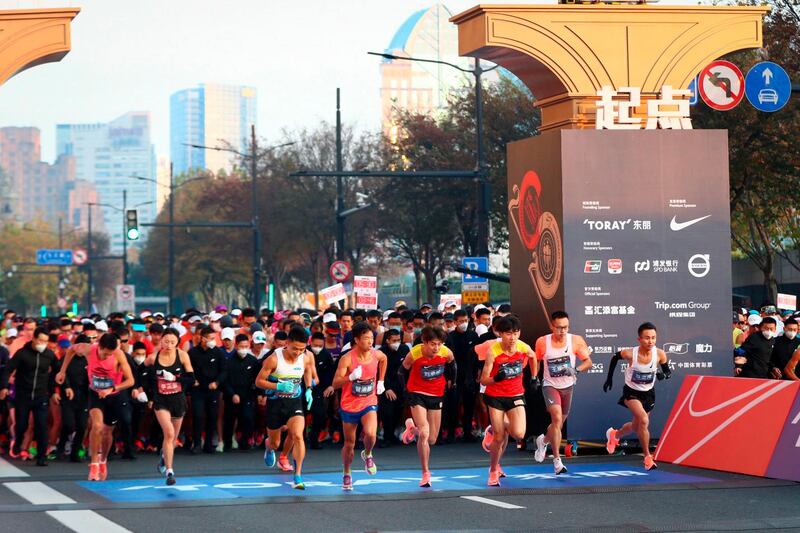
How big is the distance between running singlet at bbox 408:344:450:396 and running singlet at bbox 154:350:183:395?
268 cm

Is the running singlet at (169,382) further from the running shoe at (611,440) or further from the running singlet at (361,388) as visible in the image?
the running shoe at (611,440)

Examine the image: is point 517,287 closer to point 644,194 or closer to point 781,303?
point 644,194

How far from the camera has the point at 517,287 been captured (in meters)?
20.5

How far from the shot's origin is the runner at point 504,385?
1570 centimetres

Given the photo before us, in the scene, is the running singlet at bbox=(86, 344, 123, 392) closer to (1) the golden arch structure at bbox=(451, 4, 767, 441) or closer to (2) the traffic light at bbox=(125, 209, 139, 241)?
(1) the golden arch structure at bbox=(451, 4, 767, 441)

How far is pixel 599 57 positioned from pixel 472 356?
4589mm

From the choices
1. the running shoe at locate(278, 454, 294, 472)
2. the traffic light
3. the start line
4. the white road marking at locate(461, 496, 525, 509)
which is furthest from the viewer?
the traffic light

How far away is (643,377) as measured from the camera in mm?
17062

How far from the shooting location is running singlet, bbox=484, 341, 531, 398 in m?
15.7

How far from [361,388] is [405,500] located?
139 centimetres

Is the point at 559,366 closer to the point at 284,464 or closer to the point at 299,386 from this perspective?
the point at 299,386

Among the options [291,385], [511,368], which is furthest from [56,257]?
[511,368]

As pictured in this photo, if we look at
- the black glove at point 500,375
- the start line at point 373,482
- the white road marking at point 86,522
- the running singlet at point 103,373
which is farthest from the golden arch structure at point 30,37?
the black glove at point 500,375

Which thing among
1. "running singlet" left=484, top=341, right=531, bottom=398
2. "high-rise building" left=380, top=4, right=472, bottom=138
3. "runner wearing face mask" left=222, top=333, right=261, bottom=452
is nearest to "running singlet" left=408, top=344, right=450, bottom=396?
"running singlet" left=484, top=341, right=531, bottom=398
